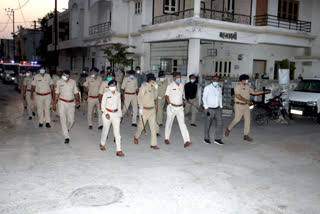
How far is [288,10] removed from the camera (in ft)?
72.7

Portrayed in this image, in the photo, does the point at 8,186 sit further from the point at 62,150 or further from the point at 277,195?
the point at 277,195

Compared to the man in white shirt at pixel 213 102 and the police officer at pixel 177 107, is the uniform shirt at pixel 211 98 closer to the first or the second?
the man in white shirt at pixel 213 102

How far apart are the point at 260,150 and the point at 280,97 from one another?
20.5 ft

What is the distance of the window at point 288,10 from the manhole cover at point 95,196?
19575mm

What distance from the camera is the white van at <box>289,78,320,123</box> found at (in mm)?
12628

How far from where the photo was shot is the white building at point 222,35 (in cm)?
1895

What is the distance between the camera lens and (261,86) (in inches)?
575

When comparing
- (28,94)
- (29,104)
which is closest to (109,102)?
(29,104)

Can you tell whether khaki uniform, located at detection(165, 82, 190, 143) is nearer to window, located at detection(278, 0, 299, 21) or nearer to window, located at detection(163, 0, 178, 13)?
window, located at detection(278, 0, 299, 21)

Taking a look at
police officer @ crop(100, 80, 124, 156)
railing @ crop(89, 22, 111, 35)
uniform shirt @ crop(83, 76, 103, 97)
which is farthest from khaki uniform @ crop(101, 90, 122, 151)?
railing @ crop(89, 22, 111, 35)

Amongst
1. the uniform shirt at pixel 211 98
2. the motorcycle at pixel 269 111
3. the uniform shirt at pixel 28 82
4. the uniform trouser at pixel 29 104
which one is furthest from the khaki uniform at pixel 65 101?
the motorcycle at pixel 269 111

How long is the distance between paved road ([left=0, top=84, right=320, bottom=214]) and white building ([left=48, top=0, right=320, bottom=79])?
10.6m

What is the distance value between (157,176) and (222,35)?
1439 centimetres

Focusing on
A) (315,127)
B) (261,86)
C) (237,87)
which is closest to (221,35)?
(261,86)
